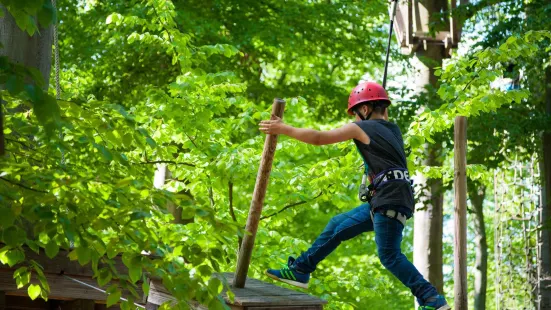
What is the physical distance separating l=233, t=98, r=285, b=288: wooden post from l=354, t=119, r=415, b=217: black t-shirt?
47 centimetres

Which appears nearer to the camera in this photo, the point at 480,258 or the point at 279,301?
the point at 279,301

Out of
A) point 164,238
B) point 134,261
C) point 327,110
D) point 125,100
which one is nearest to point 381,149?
point 164,238

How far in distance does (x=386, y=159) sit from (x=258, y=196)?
0.74 m

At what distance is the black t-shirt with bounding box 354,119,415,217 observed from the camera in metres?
4.98

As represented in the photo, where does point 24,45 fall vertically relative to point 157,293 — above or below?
above

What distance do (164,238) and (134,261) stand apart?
83 centimetres

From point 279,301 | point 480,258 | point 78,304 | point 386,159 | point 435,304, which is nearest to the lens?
point 279,301

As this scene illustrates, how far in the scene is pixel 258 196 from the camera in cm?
506

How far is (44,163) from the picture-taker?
15.9ft

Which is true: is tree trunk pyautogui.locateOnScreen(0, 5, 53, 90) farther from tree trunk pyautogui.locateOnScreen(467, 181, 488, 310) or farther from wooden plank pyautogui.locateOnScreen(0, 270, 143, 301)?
tree trunk pyautogui.locateOnScreen(467, 181, 488, 310)

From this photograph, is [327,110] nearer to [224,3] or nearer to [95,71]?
[224,3]

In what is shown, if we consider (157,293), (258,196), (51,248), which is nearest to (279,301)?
(258,196)

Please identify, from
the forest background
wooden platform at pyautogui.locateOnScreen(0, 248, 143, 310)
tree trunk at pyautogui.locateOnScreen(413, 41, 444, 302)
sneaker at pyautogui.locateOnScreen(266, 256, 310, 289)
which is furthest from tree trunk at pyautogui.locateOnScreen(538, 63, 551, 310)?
sneaker at pyautogui.locateOnScreen(266, 256, 310, 289)

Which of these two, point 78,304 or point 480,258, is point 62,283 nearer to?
point 78,304
